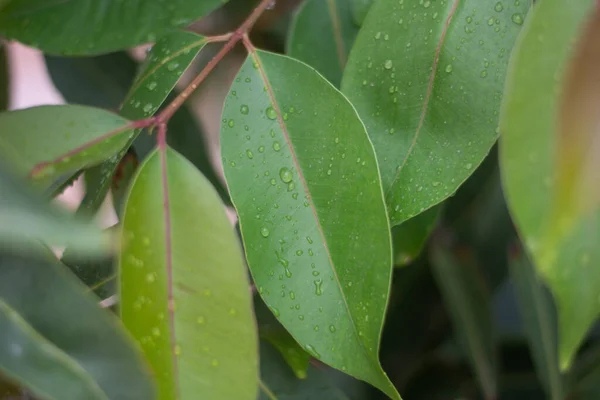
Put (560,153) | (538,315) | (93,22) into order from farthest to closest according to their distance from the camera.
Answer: (538,315) < (93,22) < (560,153)

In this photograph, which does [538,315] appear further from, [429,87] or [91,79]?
[91,79]

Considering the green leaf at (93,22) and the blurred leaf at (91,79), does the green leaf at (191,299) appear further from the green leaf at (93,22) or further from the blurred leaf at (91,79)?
the blurred leaf at (91,79)

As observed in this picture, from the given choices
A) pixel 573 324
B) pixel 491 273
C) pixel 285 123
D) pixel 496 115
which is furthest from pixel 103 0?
pixel 491 273

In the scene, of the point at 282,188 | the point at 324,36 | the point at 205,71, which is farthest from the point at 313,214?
the point at 324,36

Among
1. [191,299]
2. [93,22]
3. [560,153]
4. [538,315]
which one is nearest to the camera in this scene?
[560,153]

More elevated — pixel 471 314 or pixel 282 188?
pixel 282 188

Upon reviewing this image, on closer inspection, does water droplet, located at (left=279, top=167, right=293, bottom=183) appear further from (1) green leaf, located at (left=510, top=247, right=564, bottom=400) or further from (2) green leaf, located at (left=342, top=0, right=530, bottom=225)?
(1) green leaf, located at (left=510, top=247, right=564, bottom=400)
